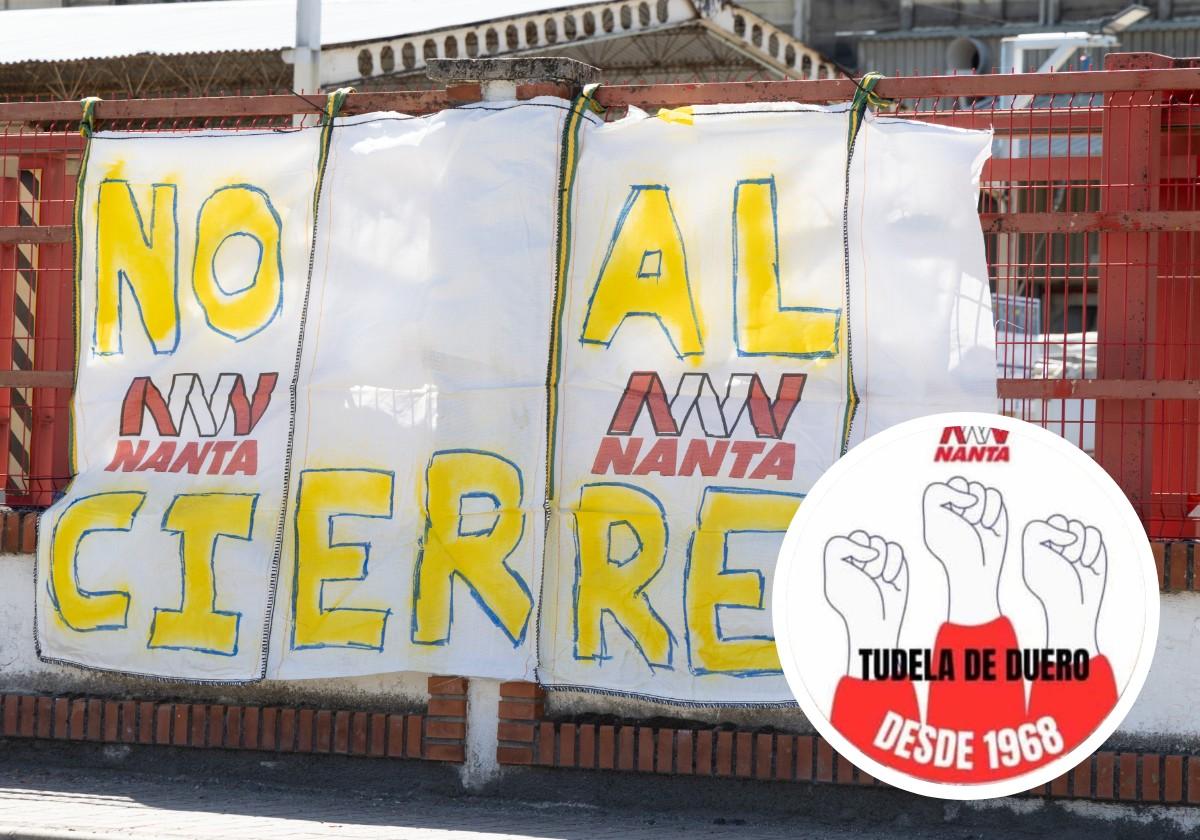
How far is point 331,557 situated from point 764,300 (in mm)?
2042

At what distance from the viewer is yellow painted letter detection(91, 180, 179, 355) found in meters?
6.74

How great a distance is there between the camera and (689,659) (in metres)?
6.10

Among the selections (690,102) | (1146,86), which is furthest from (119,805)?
(1146,86)

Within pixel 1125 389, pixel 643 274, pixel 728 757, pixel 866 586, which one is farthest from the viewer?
pixel 643 274

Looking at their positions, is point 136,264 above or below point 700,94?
below

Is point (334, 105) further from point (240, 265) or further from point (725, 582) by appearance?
point (725, 582)

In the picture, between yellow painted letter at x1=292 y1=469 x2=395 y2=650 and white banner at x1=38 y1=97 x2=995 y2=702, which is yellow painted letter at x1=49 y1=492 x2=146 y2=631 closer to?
white banner at x1=38 y1=97 x2=995 y2=702

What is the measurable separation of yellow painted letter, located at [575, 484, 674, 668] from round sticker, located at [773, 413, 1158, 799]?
0.80 metres

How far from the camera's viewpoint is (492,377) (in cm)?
635

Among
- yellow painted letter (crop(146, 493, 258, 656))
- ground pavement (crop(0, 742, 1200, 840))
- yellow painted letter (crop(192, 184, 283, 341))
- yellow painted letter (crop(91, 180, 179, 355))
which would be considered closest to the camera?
ground pavement (crop(0, 742, 1200, 840))

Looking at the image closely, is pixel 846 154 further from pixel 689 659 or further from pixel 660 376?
pixel 689 659

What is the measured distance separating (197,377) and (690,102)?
Answer: 236cm

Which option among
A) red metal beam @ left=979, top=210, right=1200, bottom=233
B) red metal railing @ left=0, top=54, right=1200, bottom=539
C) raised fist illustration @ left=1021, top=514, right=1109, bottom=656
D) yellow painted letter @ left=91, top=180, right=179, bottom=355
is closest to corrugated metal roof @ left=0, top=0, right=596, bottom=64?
yellow painted letter @ left=91, top=180, right=179, bottom=355

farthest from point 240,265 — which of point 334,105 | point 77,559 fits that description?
point 77,559
